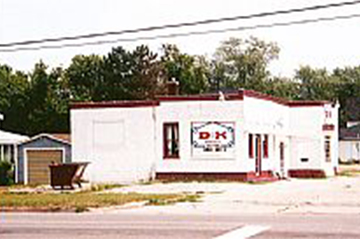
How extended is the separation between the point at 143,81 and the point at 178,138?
46.7 m

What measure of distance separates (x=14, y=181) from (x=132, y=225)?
95.3 feet

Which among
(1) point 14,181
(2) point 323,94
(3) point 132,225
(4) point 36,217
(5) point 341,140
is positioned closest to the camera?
(3) point 132,225

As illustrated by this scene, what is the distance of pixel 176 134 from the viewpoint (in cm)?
3919

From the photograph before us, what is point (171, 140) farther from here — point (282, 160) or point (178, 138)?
point (282, 160)

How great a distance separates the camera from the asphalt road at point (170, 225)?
15.9m

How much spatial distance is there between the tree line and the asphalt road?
48842 millimetres

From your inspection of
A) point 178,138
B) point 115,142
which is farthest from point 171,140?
point 115,142

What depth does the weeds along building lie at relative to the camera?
38438mm

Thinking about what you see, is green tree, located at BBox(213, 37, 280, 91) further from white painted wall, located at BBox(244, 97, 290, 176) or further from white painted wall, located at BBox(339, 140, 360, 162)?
white painted wall, located at BBox(244, 97, 290, 176)

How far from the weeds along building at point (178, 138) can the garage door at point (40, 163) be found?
135 inches

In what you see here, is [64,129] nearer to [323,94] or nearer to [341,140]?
[341,140]

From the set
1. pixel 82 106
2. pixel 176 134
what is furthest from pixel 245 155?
pixel 82 106

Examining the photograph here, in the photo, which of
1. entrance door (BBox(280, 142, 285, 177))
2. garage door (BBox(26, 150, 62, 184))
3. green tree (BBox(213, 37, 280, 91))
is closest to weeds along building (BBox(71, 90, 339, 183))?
entrance door (BBox(280, 142, 285, 177))

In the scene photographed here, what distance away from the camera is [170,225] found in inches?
703
